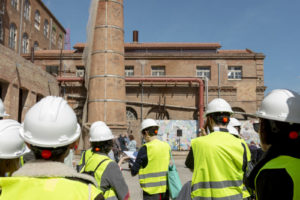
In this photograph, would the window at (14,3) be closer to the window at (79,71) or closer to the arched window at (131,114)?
the window at (79,71)

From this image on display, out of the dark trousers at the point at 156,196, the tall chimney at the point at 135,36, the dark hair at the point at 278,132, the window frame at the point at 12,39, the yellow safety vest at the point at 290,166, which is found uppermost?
the tall chimney at the point at 135,36

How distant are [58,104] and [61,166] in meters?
0.38

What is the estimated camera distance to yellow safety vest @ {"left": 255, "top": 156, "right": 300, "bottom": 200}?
61.2 inches

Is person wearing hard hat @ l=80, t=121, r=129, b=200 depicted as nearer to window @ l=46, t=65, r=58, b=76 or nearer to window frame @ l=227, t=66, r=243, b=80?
window @ l=46, t=65, r=58, b=76

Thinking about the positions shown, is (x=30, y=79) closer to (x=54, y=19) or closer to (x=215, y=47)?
(x=215, y=47)

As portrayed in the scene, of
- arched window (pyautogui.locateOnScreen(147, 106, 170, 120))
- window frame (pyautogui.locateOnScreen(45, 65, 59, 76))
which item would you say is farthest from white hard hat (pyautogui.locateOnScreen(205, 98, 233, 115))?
window frame (pyautogui.locateOnScreen(45, 65, 59, 76))

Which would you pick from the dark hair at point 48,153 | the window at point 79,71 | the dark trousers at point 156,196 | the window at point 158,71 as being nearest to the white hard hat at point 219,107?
the dark trousers at point 156,196

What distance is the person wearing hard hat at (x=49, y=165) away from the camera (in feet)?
5.21

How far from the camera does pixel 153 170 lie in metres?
4.49

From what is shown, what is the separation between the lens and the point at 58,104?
5.95 ft

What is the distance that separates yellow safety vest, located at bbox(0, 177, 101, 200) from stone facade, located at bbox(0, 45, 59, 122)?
14.6 meters

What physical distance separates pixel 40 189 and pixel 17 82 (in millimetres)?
16185

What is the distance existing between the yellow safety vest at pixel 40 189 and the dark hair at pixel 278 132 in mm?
1200

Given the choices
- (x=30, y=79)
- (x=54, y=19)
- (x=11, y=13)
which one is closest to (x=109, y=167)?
(x=30, y=79)
